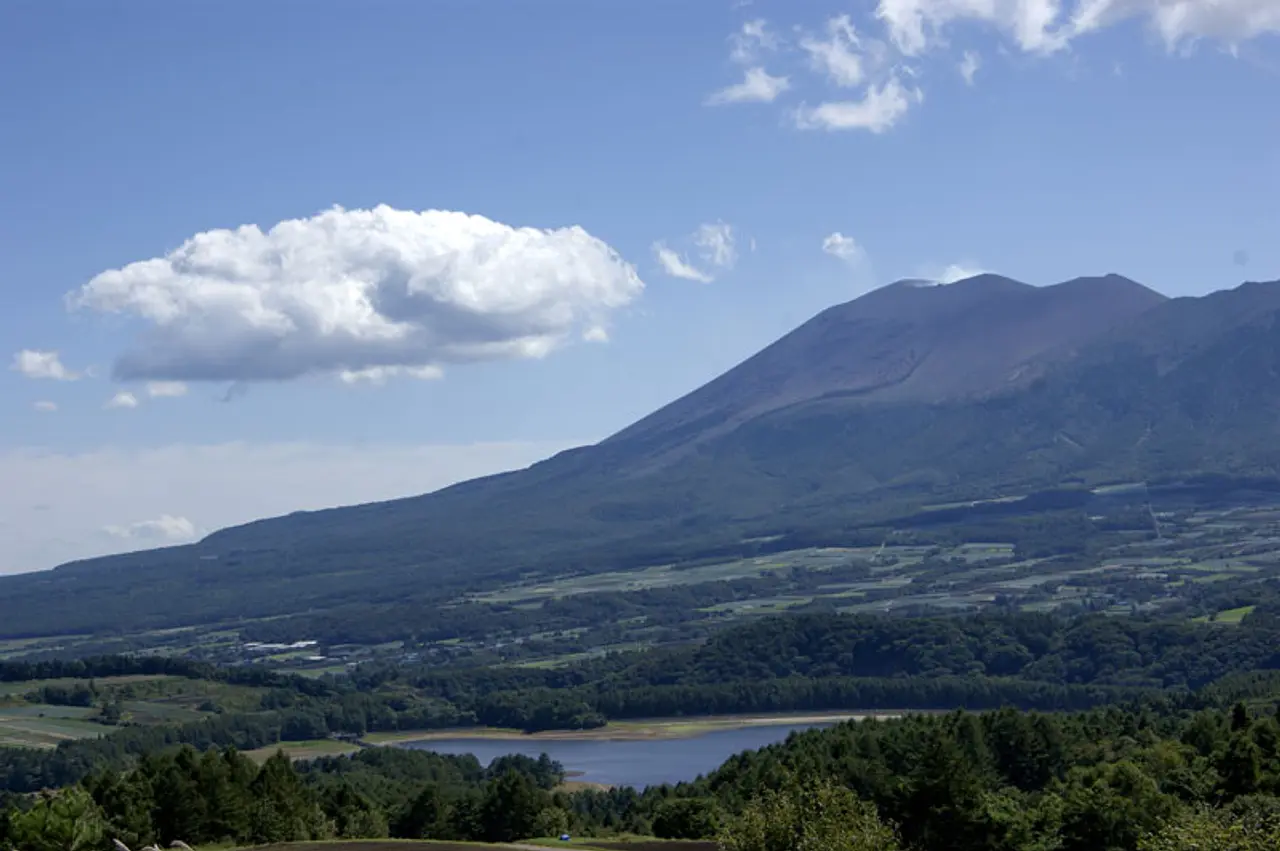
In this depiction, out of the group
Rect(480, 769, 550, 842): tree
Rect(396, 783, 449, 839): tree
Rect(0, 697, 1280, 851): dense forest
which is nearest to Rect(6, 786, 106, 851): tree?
Rect(0, 697, 1280, 851): dense forest

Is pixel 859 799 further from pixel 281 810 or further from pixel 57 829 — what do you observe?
pixel 57 829

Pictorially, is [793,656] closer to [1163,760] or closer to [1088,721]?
[1088,721]

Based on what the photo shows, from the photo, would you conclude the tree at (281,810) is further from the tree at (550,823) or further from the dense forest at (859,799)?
the tree at (550,823)

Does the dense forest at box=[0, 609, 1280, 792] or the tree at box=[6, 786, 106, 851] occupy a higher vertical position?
the tree at box=[6, 786, 106, 851]

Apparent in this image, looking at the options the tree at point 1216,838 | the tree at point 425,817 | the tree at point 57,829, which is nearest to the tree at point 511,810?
the tree at point 425,817

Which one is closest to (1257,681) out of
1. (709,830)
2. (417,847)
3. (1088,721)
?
(1088,721)

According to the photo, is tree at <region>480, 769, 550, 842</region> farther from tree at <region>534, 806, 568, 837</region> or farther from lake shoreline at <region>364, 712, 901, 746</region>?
lake shoreline at <region>364, 712, 901, 746</region>
